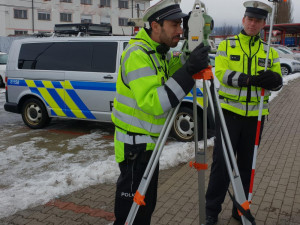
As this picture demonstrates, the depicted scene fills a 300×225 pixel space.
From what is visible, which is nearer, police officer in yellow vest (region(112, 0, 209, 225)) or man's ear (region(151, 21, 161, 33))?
police officer in yellow vest (region(112, 0, 209, 225))

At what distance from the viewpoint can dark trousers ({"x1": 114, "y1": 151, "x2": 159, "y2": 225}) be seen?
8.16ft

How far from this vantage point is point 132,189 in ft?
8.23

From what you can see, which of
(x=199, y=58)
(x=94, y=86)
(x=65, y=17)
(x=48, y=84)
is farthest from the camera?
(x=65, y=17)

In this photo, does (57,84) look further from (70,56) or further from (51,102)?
(70,56)

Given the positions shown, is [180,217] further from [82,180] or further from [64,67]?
[64,67]

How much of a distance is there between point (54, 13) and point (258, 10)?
44.1 meters

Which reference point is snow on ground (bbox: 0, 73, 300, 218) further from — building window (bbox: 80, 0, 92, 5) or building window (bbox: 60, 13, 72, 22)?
building window (bbox: 80, 0, 92, 5)

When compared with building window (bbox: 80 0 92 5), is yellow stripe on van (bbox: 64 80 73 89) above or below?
below

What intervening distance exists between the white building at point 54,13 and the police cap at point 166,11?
34.6m

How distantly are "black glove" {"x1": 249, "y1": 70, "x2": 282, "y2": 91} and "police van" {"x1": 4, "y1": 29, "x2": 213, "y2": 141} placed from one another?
3093 millimetres

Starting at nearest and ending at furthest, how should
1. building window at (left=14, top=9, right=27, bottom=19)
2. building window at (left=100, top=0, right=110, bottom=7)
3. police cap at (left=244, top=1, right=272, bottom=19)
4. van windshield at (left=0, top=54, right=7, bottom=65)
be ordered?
police cap at (left=244, top=1, right=272, bottom=19)
van windshield at (left=0, top=54, right=7, bottom=65)
building window at (left=14, top=9, right=27, bottom=19)
building window at (left=100, top=0, right=110, bottom=7)

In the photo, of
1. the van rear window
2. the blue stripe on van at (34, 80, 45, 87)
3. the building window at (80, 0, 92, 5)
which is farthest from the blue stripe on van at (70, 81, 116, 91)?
the building window at (80, 0, 92, 5)

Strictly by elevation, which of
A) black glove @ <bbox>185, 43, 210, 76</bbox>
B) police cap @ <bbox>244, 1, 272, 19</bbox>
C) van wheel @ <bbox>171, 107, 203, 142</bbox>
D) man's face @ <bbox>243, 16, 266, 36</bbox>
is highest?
police cap @ <bbox>244, 1, 272, 19</bbox>

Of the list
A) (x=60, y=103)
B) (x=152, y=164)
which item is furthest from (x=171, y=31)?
(x=60, y=103)
